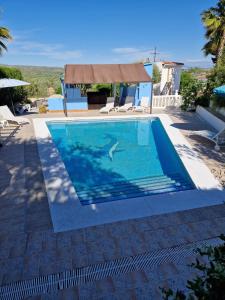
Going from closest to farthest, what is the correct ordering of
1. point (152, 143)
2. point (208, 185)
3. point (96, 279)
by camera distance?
1. point (96, 279)
2. point (208, 185)
3. point (152, 143)

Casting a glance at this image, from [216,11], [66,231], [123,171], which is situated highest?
[216,11]

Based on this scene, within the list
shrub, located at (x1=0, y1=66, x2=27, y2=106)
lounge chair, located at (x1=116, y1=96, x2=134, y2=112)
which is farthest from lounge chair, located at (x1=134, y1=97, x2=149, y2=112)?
shrub, located at (x1=0, y1=66, x2=27, y2=106)

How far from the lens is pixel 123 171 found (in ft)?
30.7

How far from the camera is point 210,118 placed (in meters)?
14.0

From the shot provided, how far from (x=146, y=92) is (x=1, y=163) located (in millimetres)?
14143

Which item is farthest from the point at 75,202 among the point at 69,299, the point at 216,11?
the point at 216,11

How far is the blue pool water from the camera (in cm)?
771

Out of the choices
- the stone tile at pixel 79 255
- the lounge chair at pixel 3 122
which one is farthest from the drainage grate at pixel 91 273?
the lounge chair at pixel 3 122

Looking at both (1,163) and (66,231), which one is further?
(1,163)

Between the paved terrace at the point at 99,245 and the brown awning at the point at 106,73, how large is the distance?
1135 cm

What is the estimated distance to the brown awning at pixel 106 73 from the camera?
16328mm

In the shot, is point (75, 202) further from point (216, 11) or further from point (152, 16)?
point (152, 16)

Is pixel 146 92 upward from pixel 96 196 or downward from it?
upward

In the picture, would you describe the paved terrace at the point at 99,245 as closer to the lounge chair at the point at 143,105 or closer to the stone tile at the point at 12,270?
the stone tile at the point at 12,270
